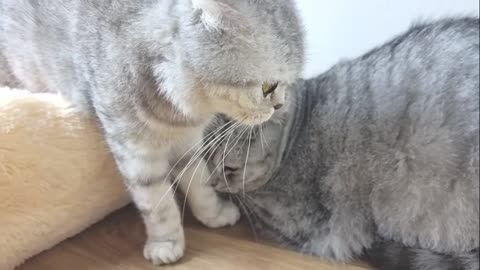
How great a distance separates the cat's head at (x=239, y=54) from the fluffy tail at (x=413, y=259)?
1.28ft

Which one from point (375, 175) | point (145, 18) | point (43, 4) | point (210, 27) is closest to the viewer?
point (210, 27)

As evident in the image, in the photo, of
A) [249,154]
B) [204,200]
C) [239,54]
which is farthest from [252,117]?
[204,200]

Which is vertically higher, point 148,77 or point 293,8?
point 293,8

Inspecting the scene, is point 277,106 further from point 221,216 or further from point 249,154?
point 221,216

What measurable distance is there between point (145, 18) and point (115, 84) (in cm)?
14

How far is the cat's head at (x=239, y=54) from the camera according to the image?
Result: 0.89 metres

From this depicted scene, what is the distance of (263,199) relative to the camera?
4.26 feet

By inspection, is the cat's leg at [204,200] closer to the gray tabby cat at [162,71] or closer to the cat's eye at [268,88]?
the gray tabby cat at [162,71]

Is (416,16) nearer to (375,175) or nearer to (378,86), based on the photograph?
(378,86)

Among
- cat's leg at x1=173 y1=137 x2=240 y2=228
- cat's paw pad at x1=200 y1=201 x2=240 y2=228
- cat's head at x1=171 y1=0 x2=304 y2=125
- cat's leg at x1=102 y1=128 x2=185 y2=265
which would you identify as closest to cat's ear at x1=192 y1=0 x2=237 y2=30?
cat's head at x1=171 y1=0 x2=304 y2=125

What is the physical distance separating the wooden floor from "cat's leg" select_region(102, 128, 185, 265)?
0.04 meters

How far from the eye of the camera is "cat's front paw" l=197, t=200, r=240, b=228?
52.4 inches

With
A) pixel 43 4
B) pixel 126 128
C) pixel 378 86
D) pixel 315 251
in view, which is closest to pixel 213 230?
pixel 315 251

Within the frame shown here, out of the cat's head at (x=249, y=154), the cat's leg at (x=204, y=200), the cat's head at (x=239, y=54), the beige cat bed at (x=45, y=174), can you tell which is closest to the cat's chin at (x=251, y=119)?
the cat's head at (x=239, y=54)
